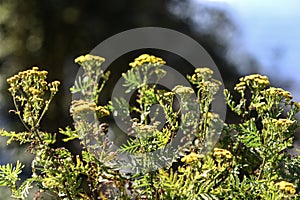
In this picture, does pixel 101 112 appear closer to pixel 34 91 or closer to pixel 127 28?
pixel 34 91

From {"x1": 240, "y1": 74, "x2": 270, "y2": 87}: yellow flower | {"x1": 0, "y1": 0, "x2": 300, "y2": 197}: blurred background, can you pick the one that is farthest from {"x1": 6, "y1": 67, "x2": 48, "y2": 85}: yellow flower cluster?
{"x1": 0, "y1": 0, "x2": 300, "y2": 197}: blurred background

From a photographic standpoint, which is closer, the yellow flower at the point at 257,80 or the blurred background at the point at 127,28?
the yellow flower at the point at 257,80

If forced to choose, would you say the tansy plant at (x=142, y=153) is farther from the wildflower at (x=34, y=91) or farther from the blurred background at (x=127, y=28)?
the blurred background at (x=127, y=28)

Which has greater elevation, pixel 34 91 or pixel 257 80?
pixel 257 80

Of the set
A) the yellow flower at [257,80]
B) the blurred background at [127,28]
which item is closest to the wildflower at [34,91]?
the yellow flower at [257,80]

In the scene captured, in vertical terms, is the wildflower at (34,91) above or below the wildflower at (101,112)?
above

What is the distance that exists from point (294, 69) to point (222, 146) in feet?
7.38

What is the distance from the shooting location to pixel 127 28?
245cm

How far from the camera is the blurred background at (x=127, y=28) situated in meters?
2.29

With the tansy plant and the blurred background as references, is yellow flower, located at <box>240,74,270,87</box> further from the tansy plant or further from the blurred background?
the blurred background

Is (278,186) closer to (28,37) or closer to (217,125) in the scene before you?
(217,125)

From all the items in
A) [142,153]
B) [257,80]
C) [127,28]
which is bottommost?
[142,153]

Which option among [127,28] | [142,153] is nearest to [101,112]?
[142,153]

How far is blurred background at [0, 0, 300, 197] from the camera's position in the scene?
7.50 feet
